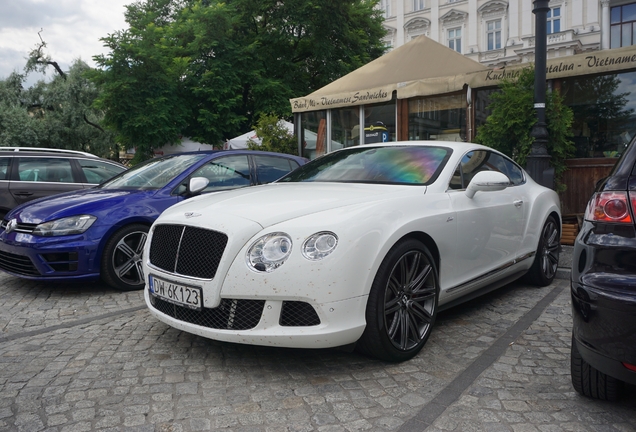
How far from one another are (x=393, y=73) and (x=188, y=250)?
8.63 meters

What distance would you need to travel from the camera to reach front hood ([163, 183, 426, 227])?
10.4 ft

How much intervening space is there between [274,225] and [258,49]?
20.3m

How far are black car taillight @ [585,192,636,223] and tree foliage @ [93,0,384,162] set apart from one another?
1782 centimetres

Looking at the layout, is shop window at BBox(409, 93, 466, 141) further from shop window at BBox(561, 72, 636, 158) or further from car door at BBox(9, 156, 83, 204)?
car door at BBox(9, 156, 83, 204)

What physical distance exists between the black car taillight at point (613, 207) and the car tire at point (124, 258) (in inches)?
164

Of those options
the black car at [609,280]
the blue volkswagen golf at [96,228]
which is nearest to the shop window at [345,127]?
the blue volkswagen golf at [96,228]

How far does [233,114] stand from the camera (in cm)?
2097

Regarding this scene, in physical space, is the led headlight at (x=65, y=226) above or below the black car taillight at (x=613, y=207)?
below

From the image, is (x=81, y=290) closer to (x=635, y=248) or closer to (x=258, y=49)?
(x=635, y=248)

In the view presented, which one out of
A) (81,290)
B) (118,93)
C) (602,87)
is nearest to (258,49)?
(118,93)

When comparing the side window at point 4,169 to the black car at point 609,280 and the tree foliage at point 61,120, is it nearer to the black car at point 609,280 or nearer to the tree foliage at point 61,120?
the black car at point 609,280

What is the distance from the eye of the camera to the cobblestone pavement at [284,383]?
2.59 meters

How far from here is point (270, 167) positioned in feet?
21.7

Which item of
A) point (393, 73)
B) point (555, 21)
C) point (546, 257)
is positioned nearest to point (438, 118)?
point (393, 73)
